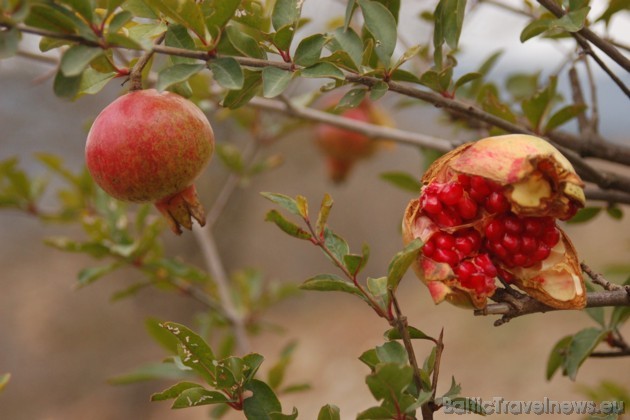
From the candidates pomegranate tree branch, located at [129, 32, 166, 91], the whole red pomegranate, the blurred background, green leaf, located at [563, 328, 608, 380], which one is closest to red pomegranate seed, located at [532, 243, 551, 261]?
green leaf, located at [563, 328, 608, 380]

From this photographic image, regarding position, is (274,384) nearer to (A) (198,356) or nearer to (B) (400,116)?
(A) (198,356)

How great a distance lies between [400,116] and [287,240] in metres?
1.29

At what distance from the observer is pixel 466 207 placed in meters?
0.66

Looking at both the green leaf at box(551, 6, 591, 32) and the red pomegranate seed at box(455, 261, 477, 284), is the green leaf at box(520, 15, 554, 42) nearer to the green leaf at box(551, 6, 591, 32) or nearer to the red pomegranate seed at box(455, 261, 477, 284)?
the green leaf at box(551, 6, 591, 32)

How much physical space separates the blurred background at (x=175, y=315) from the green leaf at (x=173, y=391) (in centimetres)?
241

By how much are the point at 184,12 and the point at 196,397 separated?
0.39 m

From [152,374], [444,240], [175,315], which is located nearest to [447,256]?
[444,240]

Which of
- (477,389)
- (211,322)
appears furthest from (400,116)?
(211,322)

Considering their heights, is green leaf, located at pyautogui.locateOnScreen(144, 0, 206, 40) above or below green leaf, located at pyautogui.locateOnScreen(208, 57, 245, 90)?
above

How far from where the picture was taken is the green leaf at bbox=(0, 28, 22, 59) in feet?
1.74

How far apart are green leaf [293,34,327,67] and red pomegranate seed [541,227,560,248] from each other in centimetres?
30

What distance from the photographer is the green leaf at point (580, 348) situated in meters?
0.79

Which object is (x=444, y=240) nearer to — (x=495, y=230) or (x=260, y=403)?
(x=495, y=230)

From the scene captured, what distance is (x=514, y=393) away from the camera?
2.93 m
